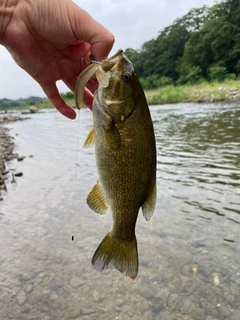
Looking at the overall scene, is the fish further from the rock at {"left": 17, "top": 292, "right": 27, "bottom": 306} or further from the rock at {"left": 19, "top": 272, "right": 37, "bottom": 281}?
the rock at {"left": 19, "top": 272, "right": 37, "bottom": 281}

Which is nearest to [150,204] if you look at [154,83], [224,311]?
[224,311]

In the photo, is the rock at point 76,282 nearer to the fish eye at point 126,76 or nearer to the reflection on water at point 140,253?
the reflection on water at point 140,253

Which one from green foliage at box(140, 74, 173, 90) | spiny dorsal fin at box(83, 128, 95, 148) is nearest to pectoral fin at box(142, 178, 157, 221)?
spiny dorsal fin at box(83, 128, 95, 148)

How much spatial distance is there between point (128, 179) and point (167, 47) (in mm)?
106152

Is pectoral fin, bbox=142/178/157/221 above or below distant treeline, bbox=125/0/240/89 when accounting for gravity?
below

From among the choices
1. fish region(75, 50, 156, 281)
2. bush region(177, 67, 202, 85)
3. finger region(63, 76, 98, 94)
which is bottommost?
fish region(75, 50, 156, 281)

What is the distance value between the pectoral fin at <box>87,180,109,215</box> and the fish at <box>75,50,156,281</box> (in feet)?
0.04

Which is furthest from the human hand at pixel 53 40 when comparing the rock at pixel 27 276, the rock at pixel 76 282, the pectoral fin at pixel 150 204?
the rock at pixel 27 276

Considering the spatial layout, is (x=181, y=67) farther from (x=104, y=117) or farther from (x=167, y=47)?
(x=104, y=117)

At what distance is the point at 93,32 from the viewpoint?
2146mm

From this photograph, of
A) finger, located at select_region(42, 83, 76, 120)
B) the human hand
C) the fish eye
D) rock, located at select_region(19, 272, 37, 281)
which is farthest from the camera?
rock, located at select_region(19, 272, 37, 281)

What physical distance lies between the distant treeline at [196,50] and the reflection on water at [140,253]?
185 ft

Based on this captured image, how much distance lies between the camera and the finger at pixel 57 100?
2.96 meters

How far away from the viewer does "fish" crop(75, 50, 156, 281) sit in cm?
206
